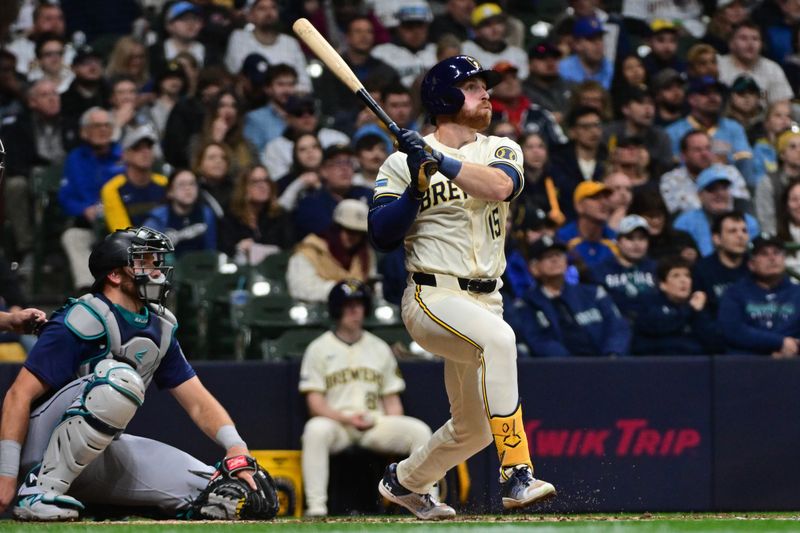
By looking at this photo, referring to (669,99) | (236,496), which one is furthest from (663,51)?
(236,496)

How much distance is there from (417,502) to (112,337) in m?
1.51

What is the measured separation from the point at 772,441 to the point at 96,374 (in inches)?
175

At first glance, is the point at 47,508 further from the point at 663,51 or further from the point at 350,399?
the point at 663,51

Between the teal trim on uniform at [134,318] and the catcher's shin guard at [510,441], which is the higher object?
the teal trim on uniform at [134,318]

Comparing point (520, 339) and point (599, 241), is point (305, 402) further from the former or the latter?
point (599, 241)

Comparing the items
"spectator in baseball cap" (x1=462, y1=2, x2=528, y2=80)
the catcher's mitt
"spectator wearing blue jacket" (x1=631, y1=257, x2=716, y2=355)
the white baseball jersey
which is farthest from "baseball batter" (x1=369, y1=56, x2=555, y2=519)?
Result: "spectator in baseball cap" (x1=462, y1=2, x2=528, y2=80)

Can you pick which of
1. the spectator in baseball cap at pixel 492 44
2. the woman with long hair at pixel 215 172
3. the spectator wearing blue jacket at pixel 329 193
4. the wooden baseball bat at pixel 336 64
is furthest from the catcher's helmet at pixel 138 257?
the spectator in baseball cap at pixel 492 44

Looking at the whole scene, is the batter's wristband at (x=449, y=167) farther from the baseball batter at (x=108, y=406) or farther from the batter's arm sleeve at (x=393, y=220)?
the baseball batter at (x=108, y=406)

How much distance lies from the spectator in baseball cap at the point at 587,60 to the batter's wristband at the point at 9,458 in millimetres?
6873

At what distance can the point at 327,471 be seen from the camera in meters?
7.74

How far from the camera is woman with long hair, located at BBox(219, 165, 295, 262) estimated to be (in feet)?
31.0

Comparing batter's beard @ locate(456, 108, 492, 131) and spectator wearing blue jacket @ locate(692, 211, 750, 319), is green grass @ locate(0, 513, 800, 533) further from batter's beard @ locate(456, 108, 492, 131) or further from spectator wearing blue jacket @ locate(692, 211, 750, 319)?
spectator wearing blue jacket @ locate(692, 211, 750, 319)

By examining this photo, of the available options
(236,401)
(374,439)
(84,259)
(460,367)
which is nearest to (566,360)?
(374,439)

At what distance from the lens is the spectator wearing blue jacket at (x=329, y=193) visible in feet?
30.8
